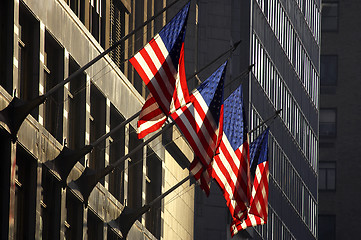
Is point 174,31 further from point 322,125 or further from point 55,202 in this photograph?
point 322,125

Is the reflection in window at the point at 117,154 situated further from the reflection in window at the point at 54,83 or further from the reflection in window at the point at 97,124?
the reflection in window at the point at 54,83

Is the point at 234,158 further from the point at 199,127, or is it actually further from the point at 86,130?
the point at 86,130

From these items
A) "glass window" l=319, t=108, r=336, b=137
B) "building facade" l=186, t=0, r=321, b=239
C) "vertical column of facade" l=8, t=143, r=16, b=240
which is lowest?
"vertical column of facade" l=8, t=143, r=16, b=240

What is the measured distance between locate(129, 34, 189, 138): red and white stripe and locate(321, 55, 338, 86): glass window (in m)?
87.0

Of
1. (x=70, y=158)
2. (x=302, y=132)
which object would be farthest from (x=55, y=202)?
(x=302, y=132)

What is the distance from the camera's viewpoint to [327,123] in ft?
390

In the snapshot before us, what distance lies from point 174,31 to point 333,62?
88.2 metres

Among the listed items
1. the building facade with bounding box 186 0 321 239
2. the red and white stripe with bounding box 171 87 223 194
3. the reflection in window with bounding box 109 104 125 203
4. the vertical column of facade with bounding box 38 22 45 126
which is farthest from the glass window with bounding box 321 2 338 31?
the red and white stripe with bounding box 171 87 223 194

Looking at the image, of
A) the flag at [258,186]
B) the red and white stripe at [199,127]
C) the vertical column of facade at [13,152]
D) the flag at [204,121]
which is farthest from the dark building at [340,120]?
the vertical column of facade at [13,152]

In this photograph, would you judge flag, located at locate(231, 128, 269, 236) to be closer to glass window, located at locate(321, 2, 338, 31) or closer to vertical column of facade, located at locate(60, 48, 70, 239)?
vertical column of facade, located at locate(60, 48, 70, 239)

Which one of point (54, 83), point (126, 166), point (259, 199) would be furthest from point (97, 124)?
point (259, 199)

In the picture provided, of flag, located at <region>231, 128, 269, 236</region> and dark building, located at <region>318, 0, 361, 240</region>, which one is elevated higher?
dark building, located at <region>318, 0, 361, 240</region>

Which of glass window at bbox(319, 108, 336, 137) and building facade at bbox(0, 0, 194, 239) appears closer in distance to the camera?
building facade at bbox(0, 0, 194, 239)

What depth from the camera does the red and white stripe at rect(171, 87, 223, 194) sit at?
34.1 meters
